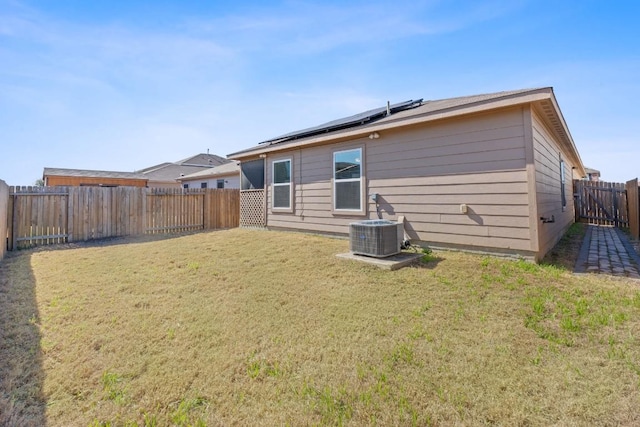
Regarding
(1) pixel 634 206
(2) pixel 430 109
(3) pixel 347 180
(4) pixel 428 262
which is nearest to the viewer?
(4) pixel 428 262

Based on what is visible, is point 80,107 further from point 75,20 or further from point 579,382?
point 579,382

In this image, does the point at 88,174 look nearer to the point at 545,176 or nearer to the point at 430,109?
the point at 430,109

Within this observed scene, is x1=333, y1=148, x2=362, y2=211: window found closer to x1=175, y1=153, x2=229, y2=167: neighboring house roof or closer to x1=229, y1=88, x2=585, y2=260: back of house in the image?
x1=229, y1=88, x2=585, y2=260: back of house

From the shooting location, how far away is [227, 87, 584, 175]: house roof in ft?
13.6

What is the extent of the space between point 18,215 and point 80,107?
17.1ft

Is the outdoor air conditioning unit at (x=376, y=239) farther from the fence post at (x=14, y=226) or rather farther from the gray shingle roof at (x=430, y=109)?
the fence post at (x=14, y=226)

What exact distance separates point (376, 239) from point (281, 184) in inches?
184

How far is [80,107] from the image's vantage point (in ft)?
32.5

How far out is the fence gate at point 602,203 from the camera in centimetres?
1005

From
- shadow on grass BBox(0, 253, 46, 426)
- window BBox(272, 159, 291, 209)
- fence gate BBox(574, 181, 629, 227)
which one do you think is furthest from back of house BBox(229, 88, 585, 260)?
shadow on grass BBox(0, 253, 46, 426)

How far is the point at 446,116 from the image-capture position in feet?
15.8

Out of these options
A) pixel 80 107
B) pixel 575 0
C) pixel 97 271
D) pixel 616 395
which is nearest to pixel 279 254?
pixel 97 271

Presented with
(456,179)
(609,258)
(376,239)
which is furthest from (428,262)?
(609,258)

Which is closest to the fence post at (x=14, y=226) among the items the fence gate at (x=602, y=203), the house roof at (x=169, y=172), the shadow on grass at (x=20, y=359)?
the shadow on grass at (x=20, y=359)
